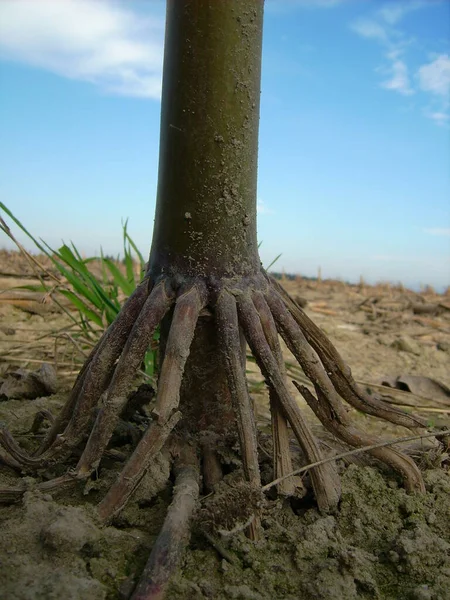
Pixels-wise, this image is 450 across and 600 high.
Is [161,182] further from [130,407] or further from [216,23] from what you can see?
[130,407]

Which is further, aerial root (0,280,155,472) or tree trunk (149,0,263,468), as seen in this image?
aerial root (0,280,155,472)

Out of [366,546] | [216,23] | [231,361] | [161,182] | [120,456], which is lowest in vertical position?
[366,546]

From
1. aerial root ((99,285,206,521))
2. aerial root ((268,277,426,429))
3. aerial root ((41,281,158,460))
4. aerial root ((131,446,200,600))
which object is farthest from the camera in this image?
aerial root ((268,277,426,429))

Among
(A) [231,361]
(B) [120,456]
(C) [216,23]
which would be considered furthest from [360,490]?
(C) [216,23]

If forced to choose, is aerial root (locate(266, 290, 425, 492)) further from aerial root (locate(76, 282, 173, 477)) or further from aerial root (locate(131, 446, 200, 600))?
aerial root (locate(131, 446, 200, 600))

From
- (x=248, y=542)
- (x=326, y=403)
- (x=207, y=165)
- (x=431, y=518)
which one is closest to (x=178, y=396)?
(x=248, y=542)

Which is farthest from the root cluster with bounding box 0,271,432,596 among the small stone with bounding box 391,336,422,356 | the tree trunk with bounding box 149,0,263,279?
the small stone with bounding box 391,336,422,356
